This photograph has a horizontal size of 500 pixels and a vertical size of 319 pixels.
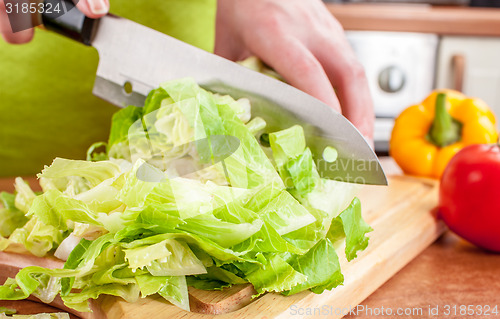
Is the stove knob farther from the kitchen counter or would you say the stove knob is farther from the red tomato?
the red tomato

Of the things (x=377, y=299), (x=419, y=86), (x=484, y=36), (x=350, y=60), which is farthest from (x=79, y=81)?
(x=484, y=36)

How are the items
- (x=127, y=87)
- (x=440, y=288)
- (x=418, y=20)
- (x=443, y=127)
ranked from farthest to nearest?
(x=418, y=20) < (x=443, y=127) < (x=127, y=87) < (x=440, y=288)

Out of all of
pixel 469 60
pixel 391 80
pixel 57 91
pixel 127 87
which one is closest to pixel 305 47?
pixel 127 87

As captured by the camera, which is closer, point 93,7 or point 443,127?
point 93,7

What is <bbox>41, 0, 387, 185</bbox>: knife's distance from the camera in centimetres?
99

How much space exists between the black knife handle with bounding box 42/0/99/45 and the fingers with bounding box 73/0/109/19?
0.14 feet

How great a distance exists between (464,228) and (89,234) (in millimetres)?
739

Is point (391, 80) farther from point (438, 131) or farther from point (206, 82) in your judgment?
point (206, 82)

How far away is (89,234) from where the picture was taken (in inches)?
32.7

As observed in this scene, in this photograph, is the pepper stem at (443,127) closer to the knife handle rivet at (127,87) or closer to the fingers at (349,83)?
the fingers at (349,83)

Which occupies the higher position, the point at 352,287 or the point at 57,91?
the point at 352,287

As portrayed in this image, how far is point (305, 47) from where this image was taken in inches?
47.3

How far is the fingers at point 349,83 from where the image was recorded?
4.05 ft

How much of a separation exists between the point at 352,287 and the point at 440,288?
18 cm
